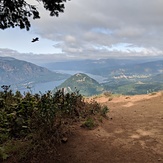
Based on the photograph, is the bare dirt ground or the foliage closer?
the bare dirt ground

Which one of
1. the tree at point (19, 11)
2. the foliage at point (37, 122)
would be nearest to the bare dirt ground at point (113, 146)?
the foliage at point (37, 122)

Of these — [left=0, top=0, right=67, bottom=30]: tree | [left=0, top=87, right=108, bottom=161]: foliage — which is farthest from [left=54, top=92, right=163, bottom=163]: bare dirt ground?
[left=0, top=0, right=67, bottom=30]: tree

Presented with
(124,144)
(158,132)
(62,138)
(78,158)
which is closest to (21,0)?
(62,138)

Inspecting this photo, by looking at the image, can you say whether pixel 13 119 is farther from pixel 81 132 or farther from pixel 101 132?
pixel 101 132

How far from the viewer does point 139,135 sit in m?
6.93

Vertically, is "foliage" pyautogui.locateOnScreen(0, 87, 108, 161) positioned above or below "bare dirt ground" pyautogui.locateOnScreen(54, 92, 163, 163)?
above

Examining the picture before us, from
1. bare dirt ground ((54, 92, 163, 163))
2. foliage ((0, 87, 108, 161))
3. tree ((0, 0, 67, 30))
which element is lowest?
bare dirt ground ((54, 92, 163, 163))

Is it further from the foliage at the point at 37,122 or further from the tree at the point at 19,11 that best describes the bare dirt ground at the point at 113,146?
the tree at the point at 19,11

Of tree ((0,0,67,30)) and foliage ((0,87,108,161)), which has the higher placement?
tree ((0,0,67,30))

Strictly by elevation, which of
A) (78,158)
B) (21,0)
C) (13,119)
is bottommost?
(78,158)

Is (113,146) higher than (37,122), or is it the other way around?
(37,122)

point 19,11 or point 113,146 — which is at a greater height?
point 19,11

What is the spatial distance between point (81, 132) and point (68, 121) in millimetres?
827

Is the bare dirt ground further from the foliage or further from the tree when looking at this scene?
the tree
